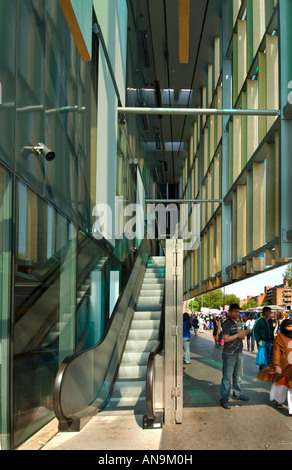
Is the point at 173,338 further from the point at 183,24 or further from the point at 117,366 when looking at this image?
the point at 183,24

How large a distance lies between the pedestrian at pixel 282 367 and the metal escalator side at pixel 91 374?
279 centimetres

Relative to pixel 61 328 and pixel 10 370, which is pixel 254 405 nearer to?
pixel 61 328

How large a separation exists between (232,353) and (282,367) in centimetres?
83

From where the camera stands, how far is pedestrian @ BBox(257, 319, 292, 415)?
7137 millimetres

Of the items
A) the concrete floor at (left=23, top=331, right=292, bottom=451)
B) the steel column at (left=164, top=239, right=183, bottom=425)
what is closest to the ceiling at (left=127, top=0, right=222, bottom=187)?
the steel column at (left=164, top=239, right=183, bottom=425)

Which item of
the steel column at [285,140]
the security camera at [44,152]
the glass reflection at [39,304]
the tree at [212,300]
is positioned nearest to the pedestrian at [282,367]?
the steel column at [285,140]

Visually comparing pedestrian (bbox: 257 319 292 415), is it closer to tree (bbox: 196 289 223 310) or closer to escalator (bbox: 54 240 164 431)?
escalator (bbox: 54 240 164 431)

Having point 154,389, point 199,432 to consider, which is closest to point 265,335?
point 154,389

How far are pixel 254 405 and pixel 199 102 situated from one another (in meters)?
19.3

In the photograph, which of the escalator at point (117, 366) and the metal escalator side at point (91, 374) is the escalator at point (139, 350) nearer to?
the escalator at point (117, 366)

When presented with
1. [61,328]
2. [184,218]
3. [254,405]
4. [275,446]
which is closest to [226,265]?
[254,405]

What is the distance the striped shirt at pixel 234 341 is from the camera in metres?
7.73

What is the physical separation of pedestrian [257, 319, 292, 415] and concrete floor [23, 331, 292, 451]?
27 cm

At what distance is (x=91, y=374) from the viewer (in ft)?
24.5
